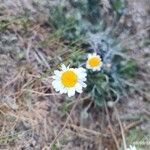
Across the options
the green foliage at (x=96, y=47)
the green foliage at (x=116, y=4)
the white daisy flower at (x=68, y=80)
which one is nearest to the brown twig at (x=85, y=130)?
the green foliage at (x=96, y=47)

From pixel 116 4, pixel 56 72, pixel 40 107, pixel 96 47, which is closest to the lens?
pixel 56 72

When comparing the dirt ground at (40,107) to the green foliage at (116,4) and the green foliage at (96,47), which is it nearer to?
the green foliage at (96,47)

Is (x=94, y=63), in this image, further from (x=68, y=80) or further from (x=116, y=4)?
(x=116, y=4)

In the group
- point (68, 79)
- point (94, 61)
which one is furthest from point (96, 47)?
point (68, 79)

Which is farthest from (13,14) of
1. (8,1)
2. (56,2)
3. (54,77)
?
(54,77)

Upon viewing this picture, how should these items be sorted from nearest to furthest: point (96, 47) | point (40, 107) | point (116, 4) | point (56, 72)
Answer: point (56, 72)
point (40, 107)
point (96, 47)
point (116, 4)

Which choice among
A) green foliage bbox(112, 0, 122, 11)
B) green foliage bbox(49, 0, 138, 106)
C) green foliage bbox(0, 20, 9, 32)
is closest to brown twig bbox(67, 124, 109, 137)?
green foliage bbox(49, 0, 138, 106)
